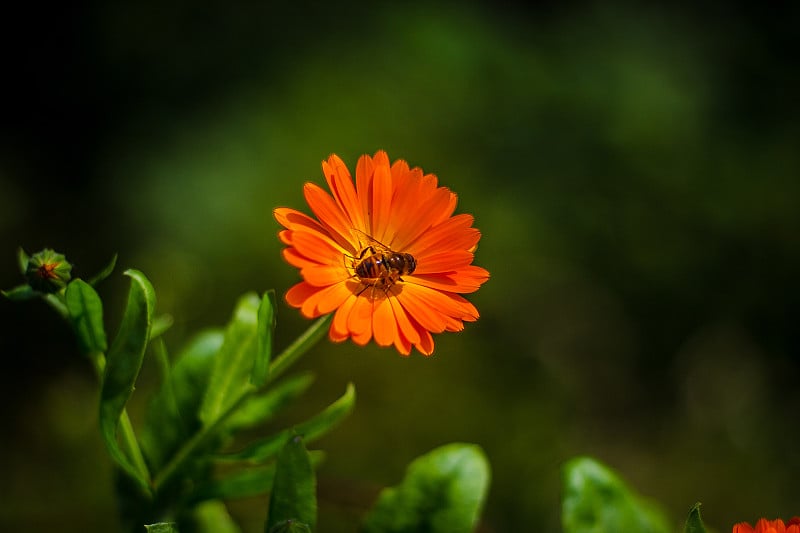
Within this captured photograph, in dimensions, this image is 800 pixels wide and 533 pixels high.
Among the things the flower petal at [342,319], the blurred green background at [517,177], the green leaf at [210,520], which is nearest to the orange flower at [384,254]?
the flower petal at [342,319]

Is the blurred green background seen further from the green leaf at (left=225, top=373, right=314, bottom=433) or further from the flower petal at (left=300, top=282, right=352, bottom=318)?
the flower petal at (left=300, top=282, right=352, bottom=318)

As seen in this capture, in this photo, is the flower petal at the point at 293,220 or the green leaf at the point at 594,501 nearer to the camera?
the flower petal at the point at 293,220

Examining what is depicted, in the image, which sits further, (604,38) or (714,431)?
(604,38)

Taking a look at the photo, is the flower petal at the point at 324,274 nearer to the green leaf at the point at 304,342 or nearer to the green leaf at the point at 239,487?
the green leaf at the point at 304,342

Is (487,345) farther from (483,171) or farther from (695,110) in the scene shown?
(695,110)

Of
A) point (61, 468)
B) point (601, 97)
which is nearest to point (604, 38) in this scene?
point (601, 97)

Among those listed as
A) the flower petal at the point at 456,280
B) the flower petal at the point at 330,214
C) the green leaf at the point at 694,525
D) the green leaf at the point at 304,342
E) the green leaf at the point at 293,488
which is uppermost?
the flower petal at the point at 330,214

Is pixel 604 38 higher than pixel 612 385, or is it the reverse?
pixel 604 38
